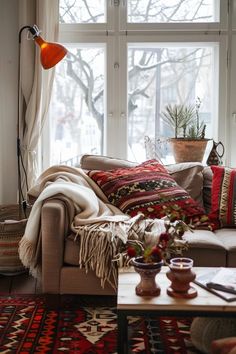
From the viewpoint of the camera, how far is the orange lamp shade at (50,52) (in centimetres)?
363

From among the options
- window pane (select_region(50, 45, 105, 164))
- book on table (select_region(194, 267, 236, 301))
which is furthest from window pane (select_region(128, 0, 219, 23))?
book on table (select_region(194, 267, 236, 301))

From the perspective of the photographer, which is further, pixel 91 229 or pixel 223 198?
pixel 223 198

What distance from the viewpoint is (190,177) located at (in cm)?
377

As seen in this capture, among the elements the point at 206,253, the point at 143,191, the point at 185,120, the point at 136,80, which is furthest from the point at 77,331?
the point at 136,80

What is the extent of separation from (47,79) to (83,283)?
194cm

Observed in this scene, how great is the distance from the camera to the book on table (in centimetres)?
214

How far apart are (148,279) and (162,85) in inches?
102

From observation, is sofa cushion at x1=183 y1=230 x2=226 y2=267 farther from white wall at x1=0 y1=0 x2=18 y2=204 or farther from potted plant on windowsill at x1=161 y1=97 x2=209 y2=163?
white wall at x1=0 y1=0 x2=18 y2=204

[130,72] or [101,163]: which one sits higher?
[130,72]

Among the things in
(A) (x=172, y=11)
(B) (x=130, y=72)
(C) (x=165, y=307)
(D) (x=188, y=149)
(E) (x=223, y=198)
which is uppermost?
(A) (x=172, y=11)

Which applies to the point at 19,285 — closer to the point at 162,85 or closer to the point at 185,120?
the point at 185,120

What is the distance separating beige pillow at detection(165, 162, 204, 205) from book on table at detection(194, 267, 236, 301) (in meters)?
1.35

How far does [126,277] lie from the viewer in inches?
94.0

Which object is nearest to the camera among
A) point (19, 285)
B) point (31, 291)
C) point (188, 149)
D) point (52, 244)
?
point (52, 244)
